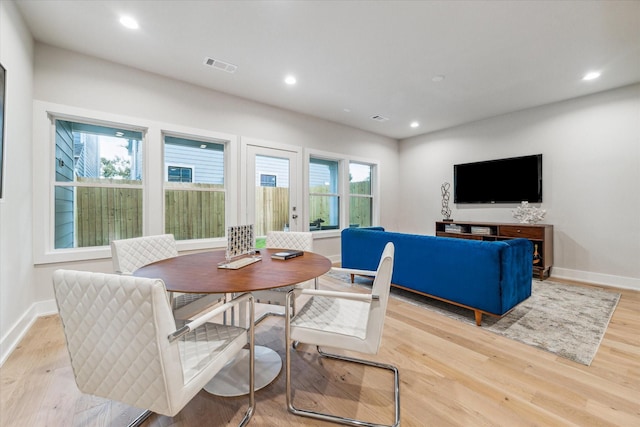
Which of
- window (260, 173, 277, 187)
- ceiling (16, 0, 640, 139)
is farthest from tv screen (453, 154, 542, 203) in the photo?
window (260, 173, 277, 187)

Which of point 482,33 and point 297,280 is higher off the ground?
point 482,33

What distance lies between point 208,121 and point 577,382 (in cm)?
431

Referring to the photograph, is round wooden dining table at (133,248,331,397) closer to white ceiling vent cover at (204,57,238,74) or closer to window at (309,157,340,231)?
white ceiling vent cover at (204,57,238,74)

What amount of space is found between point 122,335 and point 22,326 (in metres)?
2.24

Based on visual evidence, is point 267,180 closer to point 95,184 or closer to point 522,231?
point 95,184

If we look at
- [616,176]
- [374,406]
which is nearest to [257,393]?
[374,406]

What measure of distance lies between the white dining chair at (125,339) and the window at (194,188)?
8.48 ft

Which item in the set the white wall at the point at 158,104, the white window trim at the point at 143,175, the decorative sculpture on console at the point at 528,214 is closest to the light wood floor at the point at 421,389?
the white window trim at the point at 143,175

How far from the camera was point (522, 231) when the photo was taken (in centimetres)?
390

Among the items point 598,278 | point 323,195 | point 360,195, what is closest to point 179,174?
point 323,195

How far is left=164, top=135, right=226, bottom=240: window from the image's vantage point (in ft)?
11.0

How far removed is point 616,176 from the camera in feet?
11.5

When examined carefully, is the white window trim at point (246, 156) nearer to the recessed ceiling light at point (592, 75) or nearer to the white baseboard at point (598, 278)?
the recessed ceiling light at point (592, 75)

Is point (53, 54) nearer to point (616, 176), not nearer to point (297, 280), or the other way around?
point (297, 280)
